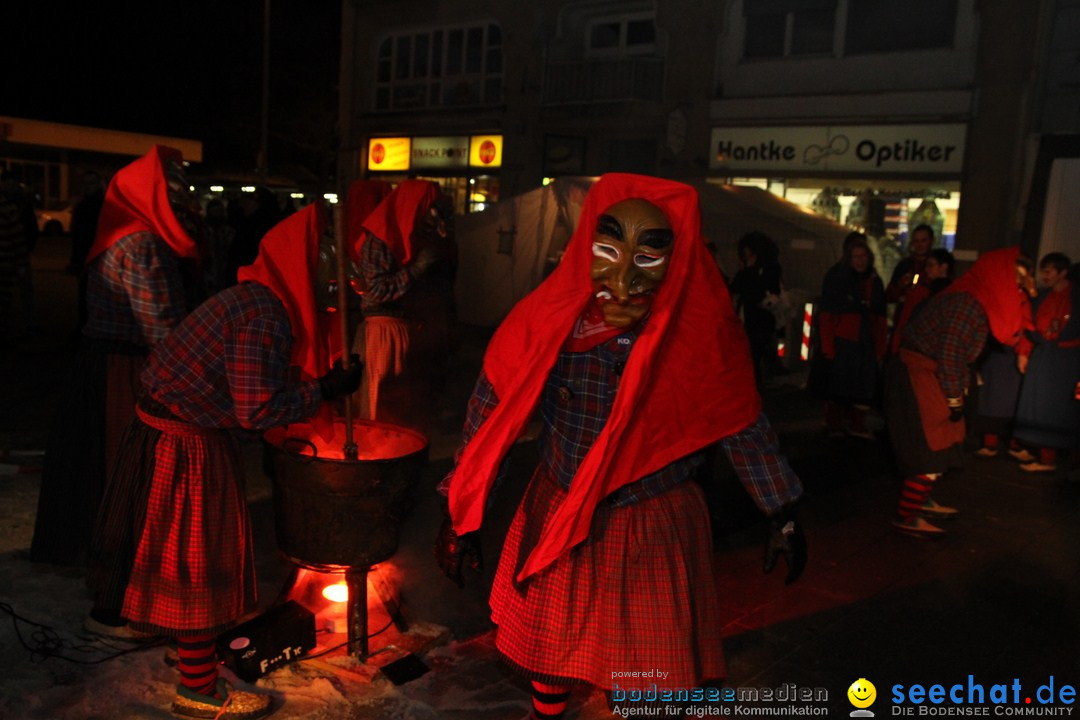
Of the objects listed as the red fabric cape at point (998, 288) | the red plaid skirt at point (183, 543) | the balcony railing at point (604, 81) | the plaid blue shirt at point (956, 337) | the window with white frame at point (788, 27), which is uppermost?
the window with white frame at point (788, 27)

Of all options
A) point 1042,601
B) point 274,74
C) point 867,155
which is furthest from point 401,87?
point 1042,601

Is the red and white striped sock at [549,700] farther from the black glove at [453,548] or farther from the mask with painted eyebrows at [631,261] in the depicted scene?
the mask with painted eyebrows at [631,261]

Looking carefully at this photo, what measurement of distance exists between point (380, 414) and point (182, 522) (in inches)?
127

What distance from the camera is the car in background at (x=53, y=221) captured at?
109 ft

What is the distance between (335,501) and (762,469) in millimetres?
1630

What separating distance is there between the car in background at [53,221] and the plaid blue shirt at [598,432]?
3468cm

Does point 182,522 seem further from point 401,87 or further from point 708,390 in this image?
point 401,87

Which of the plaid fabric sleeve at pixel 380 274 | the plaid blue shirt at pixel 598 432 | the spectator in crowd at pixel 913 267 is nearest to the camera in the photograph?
the plaid blue shirt at pixel 598 432

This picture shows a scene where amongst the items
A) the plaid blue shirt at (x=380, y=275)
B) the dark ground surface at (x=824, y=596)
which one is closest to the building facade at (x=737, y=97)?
the dark ground surface at (x=824, y=596)

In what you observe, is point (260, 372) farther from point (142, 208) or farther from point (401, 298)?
point (401, 298)

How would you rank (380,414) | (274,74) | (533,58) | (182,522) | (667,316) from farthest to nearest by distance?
(274,74), (533,58), (380,414), (182,522), (667,316)

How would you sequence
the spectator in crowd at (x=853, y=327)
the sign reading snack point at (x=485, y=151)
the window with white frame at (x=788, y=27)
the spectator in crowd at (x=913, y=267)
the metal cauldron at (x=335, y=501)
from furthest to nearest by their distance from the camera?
the sign reading snack point at (x=485, y=151), the window with white frame at (x=788, y=27), the spectator in crowd at (x=913, y=267), the spectator in crowd at (x=853, y=327), the metal cauldron at (x=335, y=501)

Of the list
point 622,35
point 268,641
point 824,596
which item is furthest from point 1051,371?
point 622,35

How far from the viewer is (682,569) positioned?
2812 millimetres
